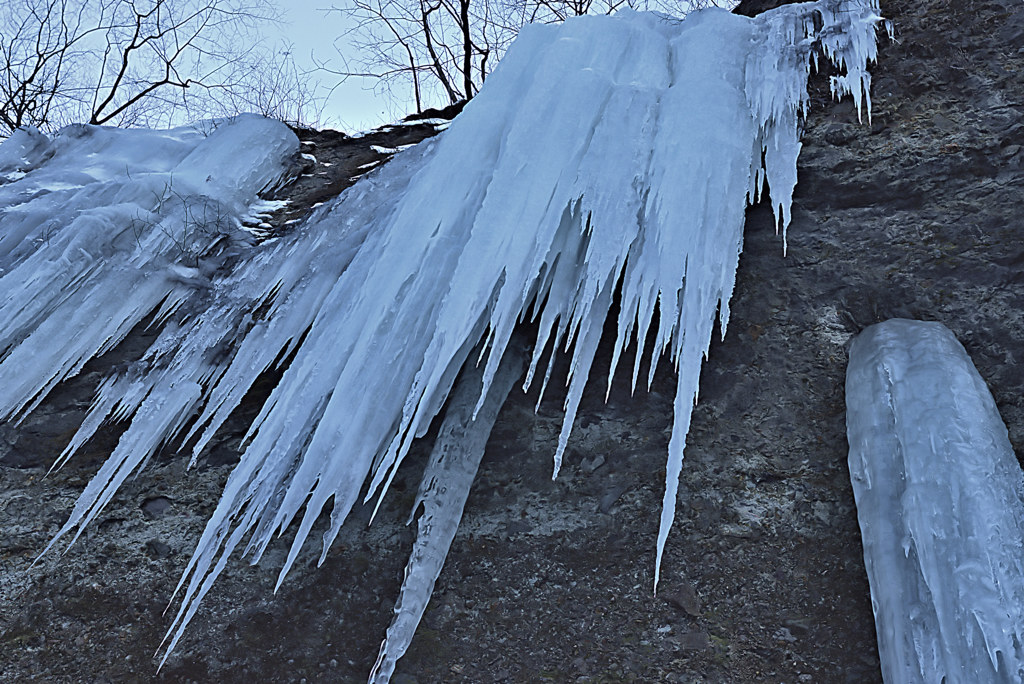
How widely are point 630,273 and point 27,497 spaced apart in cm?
198

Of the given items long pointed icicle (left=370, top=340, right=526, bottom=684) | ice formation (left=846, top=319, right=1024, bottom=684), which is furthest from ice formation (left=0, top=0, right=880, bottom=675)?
ice formation (left=846, top=319, right=1024, bottom=684)

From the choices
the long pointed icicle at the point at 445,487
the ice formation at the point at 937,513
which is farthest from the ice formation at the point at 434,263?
the ice formation at the point at 937,513

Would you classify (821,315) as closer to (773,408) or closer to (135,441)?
(773,408)

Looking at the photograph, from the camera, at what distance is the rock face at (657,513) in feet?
6.41

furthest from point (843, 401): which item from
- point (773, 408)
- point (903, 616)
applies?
point (903, 616)

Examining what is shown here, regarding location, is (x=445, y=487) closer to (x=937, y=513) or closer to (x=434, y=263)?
(x=434, y=263)

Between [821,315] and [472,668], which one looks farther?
[821,315]

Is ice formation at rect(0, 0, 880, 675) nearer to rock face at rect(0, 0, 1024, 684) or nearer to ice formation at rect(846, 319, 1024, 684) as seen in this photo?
rock face at rect(0, 0, 1024, 684)

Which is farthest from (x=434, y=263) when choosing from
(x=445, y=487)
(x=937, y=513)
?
(x=937, y=513)

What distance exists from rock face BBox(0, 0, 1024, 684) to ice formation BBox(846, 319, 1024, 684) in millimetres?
162

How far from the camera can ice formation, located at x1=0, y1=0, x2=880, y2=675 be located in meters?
2.12

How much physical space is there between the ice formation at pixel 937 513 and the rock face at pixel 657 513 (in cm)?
16

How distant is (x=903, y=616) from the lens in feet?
5.46

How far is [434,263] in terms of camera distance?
2.33 m
